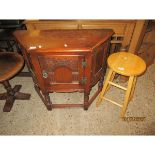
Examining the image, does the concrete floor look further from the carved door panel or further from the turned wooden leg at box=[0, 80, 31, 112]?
the carved door panel

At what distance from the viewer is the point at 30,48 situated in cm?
132

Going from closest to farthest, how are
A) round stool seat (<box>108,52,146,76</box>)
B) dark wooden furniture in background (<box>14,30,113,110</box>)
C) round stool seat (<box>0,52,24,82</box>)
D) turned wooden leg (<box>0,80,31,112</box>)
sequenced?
dark wooden furniture in background (<box>14,30,113,110</box>), round stool seat (<box>108,52,146,76</box>), round stool seat (<box>0,52,24,82</box>), turned wooden leg (<box>0,80,31,112</box>)

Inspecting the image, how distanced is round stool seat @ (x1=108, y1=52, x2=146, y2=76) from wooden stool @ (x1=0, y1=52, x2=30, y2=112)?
3.33ft

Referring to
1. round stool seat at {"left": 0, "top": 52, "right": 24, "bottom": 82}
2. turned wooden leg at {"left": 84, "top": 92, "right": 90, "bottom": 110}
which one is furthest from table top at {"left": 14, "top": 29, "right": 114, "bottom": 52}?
turned wooden leg at {"left": 84, "top": 92, "right": 90, "bottom": 110}

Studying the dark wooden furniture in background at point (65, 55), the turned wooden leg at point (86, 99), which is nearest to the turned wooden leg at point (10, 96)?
the dark wooden furniture in background at point (65, 55)

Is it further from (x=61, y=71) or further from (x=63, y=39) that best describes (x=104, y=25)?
(x=61, y=71)

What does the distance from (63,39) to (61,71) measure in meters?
0.30

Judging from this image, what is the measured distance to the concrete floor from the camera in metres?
1.82

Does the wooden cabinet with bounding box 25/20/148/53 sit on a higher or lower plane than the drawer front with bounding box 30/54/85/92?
higher

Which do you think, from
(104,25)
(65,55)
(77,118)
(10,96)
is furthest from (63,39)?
(10,96)

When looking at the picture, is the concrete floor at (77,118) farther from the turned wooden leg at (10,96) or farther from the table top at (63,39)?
the table top at (63,39)

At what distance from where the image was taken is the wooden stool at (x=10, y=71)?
167 centimetres
